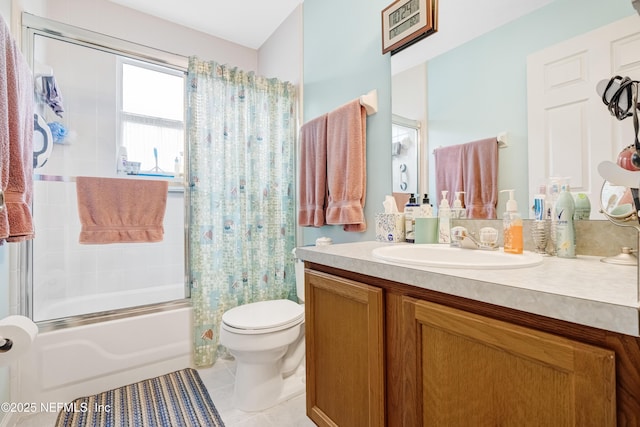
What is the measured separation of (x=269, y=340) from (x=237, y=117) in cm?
141

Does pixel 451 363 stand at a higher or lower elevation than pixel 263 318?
higher

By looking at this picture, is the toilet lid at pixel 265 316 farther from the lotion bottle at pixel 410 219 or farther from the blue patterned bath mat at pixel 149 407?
the lotion bottle at pixel 410 219

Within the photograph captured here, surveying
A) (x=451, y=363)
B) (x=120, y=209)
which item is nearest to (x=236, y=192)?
(x=120, y=209)

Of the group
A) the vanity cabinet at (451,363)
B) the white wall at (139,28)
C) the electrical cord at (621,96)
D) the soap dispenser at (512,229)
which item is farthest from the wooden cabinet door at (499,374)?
the white wall at (139,28)

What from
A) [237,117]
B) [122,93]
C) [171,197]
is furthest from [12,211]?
[122,93]

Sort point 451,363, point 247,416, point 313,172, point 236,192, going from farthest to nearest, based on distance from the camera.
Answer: point 236,192, point 313,172, point 247,416, point 451,363

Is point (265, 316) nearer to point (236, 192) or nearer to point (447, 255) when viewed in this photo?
point (236, 192)

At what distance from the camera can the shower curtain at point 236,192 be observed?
1.79 m

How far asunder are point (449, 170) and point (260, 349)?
3.80 feet

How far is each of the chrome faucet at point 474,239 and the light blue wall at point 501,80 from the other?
114 millimetres

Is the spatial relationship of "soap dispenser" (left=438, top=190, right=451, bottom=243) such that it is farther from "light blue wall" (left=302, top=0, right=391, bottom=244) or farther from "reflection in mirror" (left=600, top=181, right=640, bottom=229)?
"reflection in mirror" (left=600, top=181, right=640, bottom=229)

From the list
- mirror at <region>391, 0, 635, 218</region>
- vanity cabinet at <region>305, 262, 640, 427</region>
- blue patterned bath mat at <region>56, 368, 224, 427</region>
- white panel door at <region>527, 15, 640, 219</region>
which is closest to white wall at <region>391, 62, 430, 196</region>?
mirror at <region>391, 0, 635, 218</region>

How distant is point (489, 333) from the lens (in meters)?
0.55

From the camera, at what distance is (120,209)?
161 centimetres
